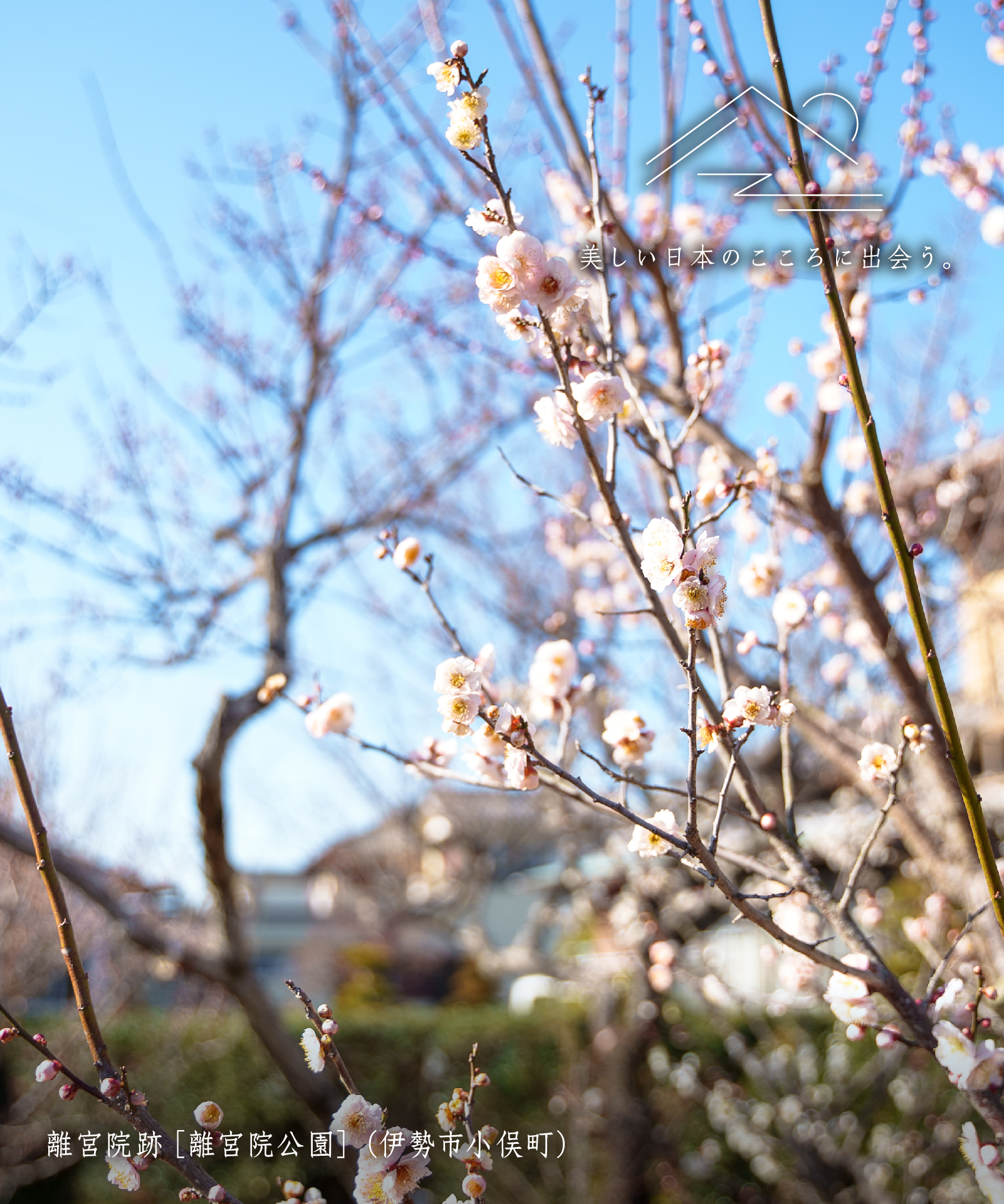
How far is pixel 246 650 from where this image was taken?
3.39 m

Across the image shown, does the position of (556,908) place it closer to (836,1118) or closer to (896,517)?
(836,1118)

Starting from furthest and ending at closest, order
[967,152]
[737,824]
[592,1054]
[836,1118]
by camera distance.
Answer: [737,824]
[592,1054]
[836,1118]
[967,152]

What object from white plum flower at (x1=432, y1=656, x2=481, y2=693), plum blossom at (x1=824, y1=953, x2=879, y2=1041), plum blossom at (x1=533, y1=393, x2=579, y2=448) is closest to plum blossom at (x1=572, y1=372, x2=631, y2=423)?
plum blossom at (x1=533, y1=393, x2=579, y2=448)

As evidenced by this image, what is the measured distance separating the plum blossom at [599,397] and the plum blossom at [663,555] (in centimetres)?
30

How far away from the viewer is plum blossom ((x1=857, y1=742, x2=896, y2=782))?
1.46 m

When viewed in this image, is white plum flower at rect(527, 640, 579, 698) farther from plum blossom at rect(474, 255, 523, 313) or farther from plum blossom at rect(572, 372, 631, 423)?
plum blossom at rect(474, 255, 523, 313)

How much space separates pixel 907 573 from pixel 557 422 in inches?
25.6

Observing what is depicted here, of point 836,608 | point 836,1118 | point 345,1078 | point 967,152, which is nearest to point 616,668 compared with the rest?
point 836,608

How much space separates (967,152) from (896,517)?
2.01m

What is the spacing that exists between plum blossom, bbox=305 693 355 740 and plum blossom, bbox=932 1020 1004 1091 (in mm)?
1013

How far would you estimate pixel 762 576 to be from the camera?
1865mm

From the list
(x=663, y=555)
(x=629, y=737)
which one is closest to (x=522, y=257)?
(x=663, y=555)

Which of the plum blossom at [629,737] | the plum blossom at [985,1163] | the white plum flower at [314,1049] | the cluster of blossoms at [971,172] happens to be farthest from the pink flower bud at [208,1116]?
the cluster of blossoms at [971,172]

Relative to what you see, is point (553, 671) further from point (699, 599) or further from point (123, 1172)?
point (123, 1172)
